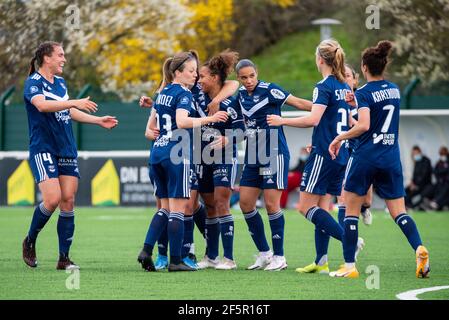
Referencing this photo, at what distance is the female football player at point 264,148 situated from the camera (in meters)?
11.6

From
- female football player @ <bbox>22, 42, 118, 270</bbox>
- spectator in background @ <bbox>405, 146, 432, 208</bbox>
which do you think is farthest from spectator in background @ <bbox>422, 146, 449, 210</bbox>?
female football player @ <bbox>22, 42, 118, 270</bbox>

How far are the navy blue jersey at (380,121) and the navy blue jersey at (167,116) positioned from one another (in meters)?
1.85

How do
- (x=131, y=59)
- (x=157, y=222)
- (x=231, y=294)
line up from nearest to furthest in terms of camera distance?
(x=231, y=294), (x=157, y=222), (x=131, y=59)

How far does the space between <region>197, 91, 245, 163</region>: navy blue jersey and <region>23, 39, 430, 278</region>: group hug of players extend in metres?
0.01

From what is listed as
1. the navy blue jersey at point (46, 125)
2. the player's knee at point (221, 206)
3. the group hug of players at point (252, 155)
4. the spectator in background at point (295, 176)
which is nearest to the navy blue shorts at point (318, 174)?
the group hug of players at point (252, 155)

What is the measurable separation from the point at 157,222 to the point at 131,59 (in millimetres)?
28792

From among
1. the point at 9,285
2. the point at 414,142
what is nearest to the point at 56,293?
the point at 9,285

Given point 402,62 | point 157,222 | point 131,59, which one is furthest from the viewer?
point 131,59

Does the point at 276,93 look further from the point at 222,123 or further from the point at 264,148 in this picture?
the point at 222,123

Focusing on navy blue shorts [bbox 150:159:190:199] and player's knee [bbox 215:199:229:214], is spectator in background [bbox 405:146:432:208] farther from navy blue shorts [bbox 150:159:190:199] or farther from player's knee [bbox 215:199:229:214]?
navy blue shorts [bbox 150:159:190:199]

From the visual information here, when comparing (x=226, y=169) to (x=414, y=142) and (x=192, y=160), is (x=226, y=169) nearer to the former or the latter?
(x=192, y=160)

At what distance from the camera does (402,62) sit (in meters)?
33.9

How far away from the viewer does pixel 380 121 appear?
10617 mm

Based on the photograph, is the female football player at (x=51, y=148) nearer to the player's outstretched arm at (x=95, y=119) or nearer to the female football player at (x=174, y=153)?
the player's outstretched arm at (x=95, y=119)
